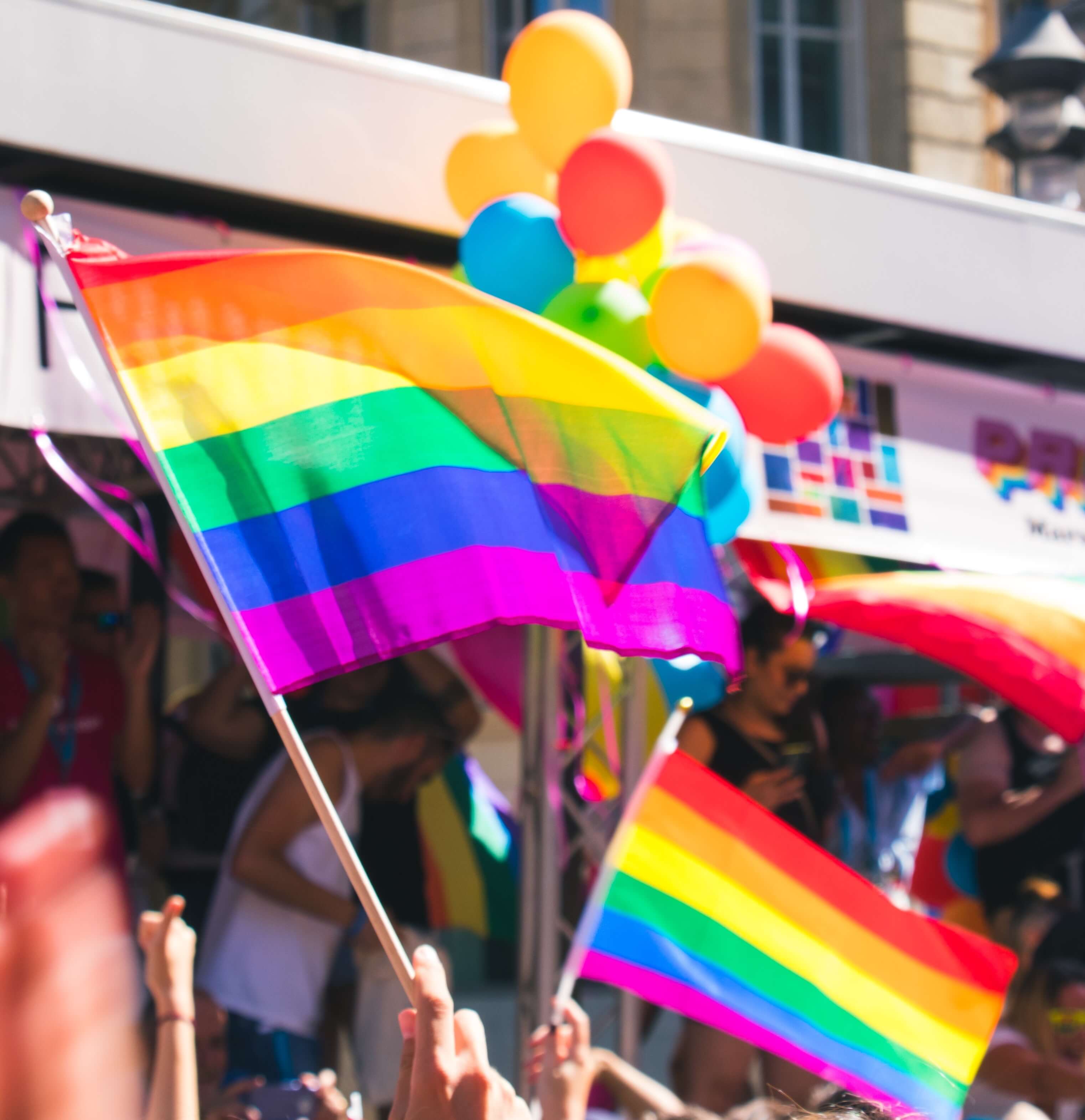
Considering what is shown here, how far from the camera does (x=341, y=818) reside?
386 centimetres

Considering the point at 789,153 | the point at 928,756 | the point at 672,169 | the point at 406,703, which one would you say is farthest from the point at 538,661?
the point at 928,756

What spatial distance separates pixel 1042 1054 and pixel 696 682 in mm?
1459

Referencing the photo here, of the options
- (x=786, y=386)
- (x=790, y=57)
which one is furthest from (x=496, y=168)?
(x=790, y=57)

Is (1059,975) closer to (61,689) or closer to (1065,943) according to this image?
(1065,943)

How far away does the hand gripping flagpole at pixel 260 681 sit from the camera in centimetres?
225

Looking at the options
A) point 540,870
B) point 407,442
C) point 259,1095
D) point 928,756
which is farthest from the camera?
point 928,756

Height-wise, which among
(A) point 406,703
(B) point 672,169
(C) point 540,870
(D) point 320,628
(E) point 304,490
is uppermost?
(B) point 672,169

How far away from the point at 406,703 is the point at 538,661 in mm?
389

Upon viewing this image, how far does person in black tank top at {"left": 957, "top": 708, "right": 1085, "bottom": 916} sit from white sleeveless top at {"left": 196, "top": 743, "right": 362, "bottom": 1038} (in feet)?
7.13

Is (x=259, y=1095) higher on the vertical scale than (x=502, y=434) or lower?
lower

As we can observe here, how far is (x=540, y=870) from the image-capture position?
408 centimetres

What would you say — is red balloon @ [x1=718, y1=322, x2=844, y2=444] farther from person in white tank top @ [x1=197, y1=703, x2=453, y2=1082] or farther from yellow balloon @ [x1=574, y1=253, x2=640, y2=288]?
person in white tank top @ [x1=197, y1=703, x2=453, y2=1082]

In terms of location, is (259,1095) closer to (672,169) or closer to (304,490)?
(304,490)

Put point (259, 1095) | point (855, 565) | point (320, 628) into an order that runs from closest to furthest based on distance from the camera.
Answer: point (320, 628)
point (259, 1095)
point (855, 565)
